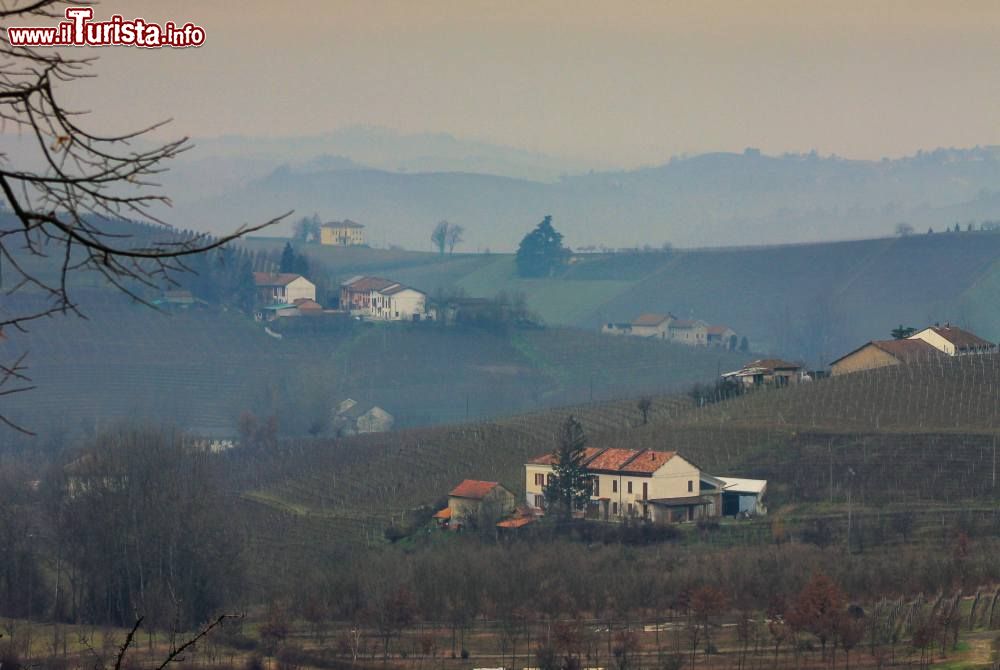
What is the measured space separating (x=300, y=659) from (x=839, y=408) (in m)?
35.3

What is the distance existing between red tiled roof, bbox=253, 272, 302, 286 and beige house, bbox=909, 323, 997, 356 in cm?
6721

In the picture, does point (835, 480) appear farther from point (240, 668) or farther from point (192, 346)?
point (192, 346)

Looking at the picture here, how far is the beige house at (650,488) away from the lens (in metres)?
58.5

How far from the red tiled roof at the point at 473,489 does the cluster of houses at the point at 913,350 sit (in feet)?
72.6

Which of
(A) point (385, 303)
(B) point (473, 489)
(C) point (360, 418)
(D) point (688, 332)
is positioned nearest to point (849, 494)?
(B) point (473, 489)

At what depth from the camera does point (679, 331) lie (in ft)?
493

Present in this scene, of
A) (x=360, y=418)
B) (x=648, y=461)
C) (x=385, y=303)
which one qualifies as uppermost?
(x=385, y=303)

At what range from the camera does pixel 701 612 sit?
40.2 m

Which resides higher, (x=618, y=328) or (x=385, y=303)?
(x=385, y=303)

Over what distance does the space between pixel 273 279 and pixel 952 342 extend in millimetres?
71891

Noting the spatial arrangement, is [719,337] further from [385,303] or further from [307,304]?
[307,304]

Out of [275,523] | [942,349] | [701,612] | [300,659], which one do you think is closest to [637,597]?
[701,612]

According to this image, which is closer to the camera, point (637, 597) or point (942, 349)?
point (637, 597)

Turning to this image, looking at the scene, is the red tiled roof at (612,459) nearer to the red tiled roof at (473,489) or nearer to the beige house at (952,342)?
the red tiled roof at (473,489)
